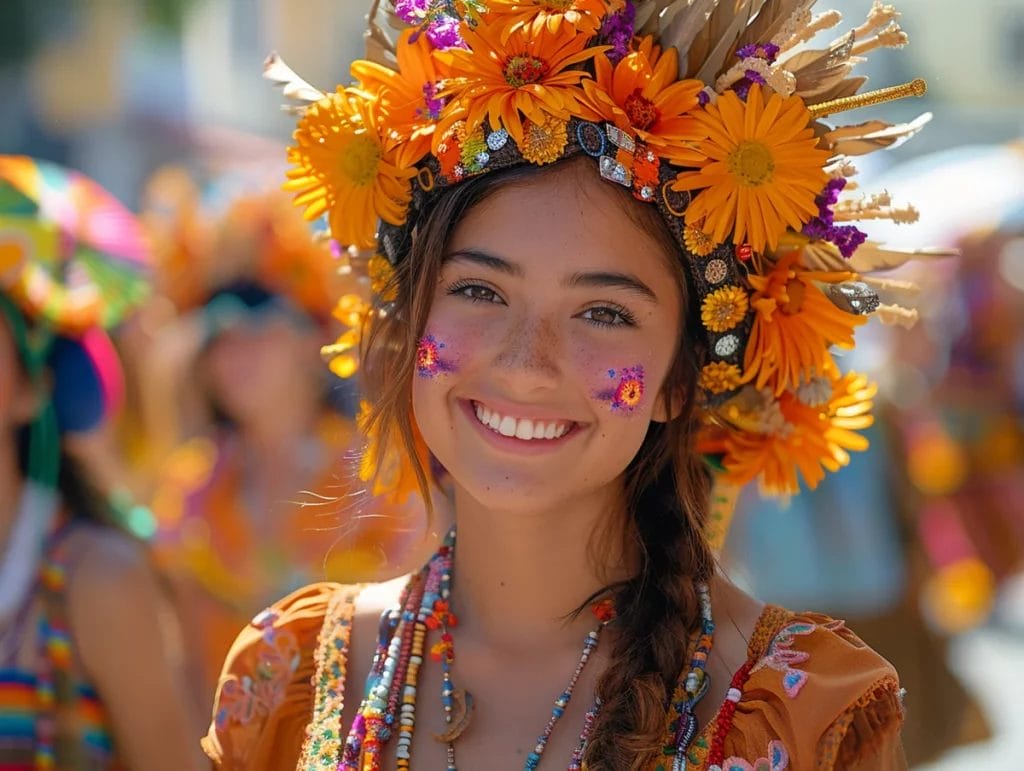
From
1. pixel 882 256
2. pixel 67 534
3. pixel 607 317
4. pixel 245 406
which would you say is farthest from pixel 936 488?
pixel 607 317

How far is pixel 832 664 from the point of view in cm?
230

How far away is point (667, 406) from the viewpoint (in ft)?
8.50

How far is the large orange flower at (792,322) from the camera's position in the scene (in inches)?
100

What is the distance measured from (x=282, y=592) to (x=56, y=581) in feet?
6.53

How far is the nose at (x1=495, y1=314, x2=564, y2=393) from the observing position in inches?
92.8

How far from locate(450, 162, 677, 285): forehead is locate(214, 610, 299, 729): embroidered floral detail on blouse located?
83 centimetres

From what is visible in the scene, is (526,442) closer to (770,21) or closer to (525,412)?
(525,412)

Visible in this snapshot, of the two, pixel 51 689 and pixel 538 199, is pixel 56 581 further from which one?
pixel 538 199

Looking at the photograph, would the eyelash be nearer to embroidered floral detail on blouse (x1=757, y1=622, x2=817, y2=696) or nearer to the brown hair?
the brown hair

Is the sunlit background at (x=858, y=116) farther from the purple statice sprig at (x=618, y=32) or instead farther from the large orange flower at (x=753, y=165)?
the purple statice sprig at (x=618, y=32)

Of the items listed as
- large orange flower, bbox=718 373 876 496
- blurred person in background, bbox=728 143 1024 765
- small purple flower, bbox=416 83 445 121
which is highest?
small purple flower, bbox=416 83 445 121

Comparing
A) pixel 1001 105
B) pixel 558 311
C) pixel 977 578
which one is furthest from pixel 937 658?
pixel 1001 105

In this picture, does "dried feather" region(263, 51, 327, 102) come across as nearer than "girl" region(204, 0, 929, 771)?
No

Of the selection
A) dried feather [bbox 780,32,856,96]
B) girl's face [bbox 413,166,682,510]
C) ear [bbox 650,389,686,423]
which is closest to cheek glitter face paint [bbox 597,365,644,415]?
girl's face [bbox 413,166,682,510]
